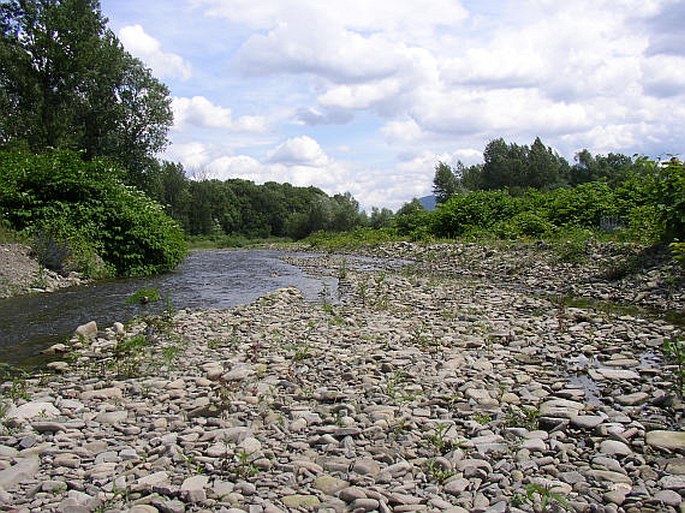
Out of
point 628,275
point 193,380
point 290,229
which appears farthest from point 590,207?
point 290,229

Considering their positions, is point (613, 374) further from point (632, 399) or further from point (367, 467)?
point (367, 467)

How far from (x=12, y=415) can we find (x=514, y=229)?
76.7 feet

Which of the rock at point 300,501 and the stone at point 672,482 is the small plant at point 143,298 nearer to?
the rock at point 300,501

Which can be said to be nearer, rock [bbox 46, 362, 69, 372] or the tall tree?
rock [bbox 46, 362, 69, 372]

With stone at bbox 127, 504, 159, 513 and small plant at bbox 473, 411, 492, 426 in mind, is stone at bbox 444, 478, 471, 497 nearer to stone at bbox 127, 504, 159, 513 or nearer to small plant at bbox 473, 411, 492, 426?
small plant at bbox 473, 411, 492, 426

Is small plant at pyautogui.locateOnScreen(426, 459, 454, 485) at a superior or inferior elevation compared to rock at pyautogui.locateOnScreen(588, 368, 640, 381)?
inferior

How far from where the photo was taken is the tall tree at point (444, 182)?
5441 centimetres

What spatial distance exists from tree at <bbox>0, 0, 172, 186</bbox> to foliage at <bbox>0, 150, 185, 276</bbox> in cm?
1312

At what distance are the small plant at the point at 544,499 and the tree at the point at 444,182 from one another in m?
51.4

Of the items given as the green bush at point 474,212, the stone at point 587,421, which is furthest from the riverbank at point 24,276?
the green bush at point 474,212

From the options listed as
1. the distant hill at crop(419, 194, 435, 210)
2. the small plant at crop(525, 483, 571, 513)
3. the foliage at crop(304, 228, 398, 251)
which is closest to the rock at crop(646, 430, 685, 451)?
the small plant at crop(525, 483, 571, 513)

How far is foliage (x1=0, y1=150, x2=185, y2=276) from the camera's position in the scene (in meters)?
17.7

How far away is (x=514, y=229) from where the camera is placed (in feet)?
83.4

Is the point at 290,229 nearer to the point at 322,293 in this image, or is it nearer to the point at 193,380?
the point at 322,293
